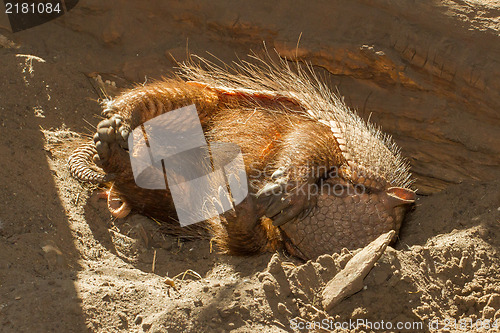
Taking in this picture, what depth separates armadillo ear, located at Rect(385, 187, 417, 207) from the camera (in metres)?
3.11

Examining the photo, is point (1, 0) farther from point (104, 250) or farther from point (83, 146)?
point (104, 250)

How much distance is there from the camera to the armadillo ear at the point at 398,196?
3113 millimetres

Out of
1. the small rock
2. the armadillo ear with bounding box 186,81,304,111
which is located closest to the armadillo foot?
the armadillo ear with bounding box 186,81,304,111

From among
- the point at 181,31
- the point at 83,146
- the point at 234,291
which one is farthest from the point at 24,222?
the point at 181,31

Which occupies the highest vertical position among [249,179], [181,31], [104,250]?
[181,31]

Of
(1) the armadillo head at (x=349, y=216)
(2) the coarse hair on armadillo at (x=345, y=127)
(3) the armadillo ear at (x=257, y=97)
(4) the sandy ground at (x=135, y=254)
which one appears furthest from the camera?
(3) the armadillo ear at (x=257, y=97)

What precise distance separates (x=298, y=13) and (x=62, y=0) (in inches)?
86.6

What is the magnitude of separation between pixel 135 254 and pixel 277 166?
44.6 inches

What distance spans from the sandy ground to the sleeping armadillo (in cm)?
18

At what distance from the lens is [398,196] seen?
3168 millimetres

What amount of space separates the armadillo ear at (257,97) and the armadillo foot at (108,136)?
67 centimetres

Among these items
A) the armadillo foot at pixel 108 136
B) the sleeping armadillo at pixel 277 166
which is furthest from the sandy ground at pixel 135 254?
the armadillo foot at pixel 108 136

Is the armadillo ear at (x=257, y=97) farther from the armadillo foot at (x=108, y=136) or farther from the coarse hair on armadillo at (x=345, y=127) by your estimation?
the armadillo foot at (x=108, y=136)

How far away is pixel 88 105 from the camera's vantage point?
→ 468 cm
